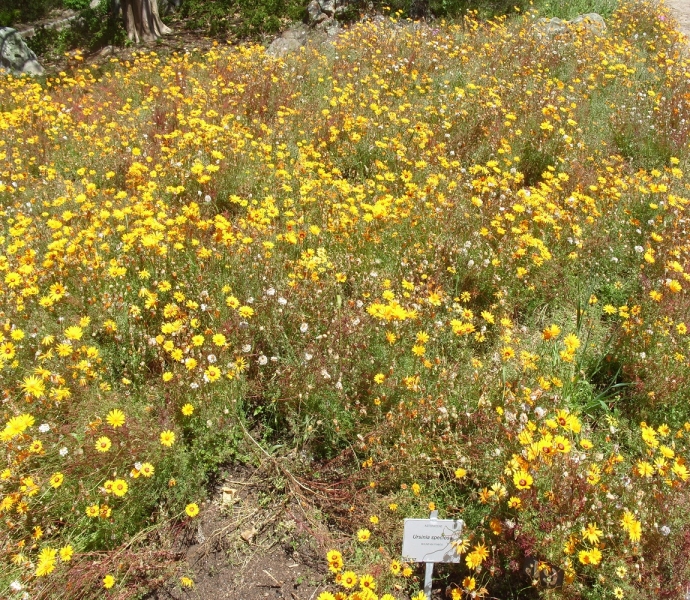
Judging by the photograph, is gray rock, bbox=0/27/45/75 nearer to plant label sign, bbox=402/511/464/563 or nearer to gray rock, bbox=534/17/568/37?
gray rock, bbox=534/17/568/37

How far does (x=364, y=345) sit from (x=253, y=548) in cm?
133

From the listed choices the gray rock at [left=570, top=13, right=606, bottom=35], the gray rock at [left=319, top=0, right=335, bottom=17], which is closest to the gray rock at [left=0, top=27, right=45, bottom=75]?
the gray rock at [left=319, top=0, right=335, bottom=17]

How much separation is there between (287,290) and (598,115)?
17.0 ft

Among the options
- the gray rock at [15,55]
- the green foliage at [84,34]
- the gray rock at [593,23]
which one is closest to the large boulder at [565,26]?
the gray rock at [593,23]

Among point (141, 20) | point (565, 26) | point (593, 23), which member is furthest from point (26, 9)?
point (593, 23)

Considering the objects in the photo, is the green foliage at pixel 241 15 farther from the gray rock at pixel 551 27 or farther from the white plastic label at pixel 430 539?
the white plastic label at pixel 430 539

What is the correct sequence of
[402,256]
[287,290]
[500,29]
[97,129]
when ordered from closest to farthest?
[287,290]
[402,256]
[97,129]
[500,29]

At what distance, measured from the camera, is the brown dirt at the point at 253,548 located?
2781 mm

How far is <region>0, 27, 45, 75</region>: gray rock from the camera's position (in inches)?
450

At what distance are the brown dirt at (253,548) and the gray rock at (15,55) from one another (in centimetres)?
1161

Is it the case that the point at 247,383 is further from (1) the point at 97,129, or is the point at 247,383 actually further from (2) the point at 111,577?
(1) the point at 97,129

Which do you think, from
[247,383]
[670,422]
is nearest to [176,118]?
[247,383]

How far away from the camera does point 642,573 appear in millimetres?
2596

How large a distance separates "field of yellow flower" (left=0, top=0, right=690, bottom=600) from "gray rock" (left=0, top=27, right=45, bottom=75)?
6532 millimetres
